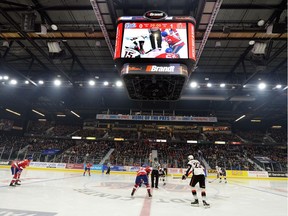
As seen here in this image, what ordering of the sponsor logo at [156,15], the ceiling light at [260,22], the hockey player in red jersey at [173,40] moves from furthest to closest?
the ceiling light at [260,22] < the sponsor logo at [156,15] < the hockey player in red jersey at [173,40]

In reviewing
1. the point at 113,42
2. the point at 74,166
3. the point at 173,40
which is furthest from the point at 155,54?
the point at 74,166

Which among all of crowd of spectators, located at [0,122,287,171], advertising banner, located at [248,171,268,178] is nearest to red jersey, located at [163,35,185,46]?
advertising banner, located at [248,171,268,178]

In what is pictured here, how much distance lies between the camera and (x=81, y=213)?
486 centimetres

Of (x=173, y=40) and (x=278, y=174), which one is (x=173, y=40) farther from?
(x=278, y=174)

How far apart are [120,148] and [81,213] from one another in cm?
2789

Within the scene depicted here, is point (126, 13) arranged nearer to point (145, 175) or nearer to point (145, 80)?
point (145, 80)

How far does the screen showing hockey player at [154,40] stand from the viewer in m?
5.25

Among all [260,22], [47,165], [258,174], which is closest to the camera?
[260,22]

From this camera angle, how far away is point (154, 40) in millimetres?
5500

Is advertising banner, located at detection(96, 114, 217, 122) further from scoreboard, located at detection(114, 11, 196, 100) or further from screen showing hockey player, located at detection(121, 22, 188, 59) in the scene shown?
screen showing hockey player, located at detection(121, 22, 188, 59)

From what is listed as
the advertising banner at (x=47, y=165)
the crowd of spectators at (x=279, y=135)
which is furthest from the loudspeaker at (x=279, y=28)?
the crowd of spectators at (x=279, y=135)

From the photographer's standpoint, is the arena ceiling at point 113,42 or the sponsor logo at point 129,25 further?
the arena ceiling at point 113,42

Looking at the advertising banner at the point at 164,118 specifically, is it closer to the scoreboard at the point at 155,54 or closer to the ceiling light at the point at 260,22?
the ceiling light at the point at 260,22

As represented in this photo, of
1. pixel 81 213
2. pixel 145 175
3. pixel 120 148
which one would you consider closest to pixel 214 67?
pixel 145 175
